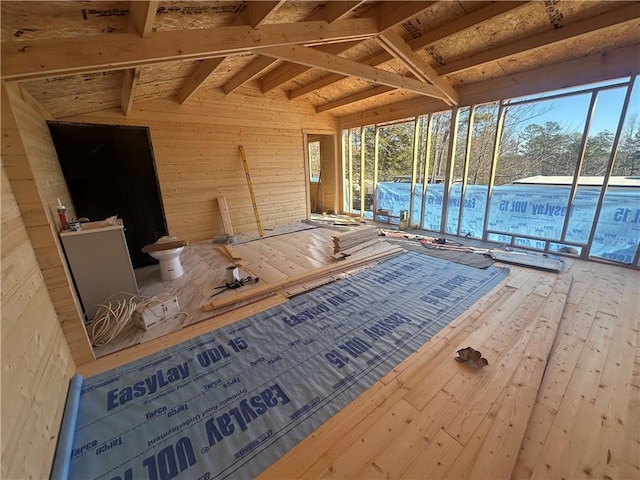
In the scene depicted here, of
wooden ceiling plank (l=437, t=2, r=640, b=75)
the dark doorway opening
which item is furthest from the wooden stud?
wooden ceiling plank (l=437, t=2, r=640, b=75)

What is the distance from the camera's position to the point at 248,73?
13.3ft

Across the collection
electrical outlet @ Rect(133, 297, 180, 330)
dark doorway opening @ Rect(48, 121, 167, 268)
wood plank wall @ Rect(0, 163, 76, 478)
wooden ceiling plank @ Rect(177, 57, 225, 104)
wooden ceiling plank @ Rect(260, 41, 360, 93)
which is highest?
wooden ceiling plank @ Rect(260, 41, 360, 93)

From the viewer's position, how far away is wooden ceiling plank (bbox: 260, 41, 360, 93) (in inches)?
142


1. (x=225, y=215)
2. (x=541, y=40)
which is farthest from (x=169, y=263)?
(x=541, y=40)

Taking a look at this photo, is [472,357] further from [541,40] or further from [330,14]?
[541,40]

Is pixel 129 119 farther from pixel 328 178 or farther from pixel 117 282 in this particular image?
pixel 328 178

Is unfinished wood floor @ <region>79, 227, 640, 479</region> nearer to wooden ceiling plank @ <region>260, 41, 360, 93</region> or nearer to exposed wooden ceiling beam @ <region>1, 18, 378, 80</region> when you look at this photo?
exposed wooden ceiling beam @ <region>1, 18, 378, 80</region>

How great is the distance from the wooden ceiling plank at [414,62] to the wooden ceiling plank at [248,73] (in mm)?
1469

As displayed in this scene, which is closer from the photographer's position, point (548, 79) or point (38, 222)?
point (38, 222)

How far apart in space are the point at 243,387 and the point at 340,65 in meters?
3.76

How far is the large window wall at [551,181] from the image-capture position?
3.39m

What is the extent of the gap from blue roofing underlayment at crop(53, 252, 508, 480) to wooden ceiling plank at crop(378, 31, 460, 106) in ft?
10.3

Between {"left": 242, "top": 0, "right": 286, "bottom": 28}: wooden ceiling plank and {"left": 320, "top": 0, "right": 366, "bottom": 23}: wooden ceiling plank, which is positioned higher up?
{"left": 320, "top": 0, "right": 366, "bottom": 23}: wooden ceiling plank

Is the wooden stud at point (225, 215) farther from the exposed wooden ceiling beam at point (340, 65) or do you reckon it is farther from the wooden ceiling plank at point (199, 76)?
the exposed wooden ceiling beam at point (340, 65)
